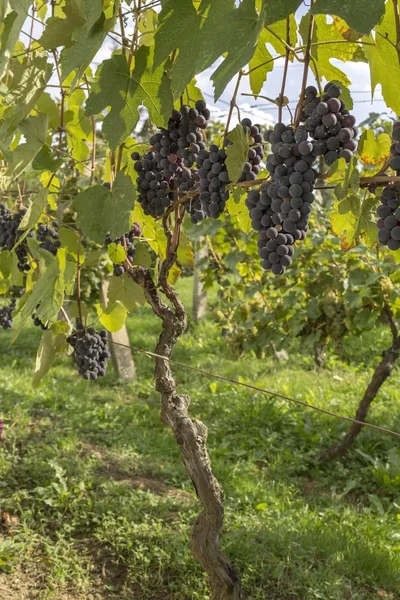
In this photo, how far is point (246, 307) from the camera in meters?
5.39

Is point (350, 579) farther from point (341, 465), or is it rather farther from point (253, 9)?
point (253, 9)

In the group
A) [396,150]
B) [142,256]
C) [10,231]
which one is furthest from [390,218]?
[10,231]

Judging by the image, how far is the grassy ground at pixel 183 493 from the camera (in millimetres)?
2516

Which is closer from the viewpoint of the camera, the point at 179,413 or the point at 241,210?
the point at 241,210

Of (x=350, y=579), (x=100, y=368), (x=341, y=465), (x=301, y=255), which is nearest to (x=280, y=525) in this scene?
(x=350, y=579)

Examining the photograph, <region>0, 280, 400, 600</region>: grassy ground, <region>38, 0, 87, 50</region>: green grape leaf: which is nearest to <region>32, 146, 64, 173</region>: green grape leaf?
<region>38, 0, 87, 50</region>: green grape leaf

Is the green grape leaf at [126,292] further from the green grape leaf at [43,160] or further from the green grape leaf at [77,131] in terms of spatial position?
the green grape leaf at [43,160]

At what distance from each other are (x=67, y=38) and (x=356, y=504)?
3.11 meters

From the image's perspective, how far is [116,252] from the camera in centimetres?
171

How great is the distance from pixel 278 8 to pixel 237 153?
0.36m

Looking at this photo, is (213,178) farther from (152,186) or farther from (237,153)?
(152,186)

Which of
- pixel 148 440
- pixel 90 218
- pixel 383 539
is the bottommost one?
pixel 148 440

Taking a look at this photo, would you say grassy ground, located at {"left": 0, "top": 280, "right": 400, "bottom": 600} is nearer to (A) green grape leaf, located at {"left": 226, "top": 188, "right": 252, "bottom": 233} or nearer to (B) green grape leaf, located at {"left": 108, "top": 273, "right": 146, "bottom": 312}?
(B) green grape leaf, located at {"left": 108, "top": 273, "right": 146, "bottom": 312}

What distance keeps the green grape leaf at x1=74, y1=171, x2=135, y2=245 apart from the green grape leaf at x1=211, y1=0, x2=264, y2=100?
567 millimetres
